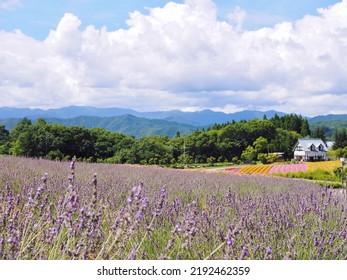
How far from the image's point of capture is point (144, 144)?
147 feet

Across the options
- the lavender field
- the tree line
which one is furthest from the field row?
the lavender field

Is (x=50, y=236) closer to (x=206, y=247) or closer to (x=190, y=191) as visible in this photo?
(x=206, y=247)

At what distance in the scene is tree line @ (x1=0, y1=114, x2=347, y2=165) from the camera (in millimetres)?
43938

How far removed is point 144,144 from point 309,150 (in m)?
30.7

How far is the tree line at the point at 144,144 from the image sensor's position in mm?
43938

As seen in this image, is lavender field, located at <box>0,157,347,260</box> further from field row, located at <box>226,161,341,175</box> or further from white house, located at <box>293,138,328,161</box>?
white house, located at <box>293,138,328,161</box>

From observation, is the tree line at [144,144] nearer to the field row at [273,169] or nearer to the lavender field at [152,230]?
the field row at [273,169]

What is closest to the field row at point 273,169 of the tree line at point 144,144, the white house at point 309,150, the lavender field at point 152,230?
the tree line at point 144,144

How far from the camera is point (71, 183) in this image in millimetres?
2279

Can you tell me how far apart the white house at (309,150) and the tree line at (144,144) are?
93.9 inches

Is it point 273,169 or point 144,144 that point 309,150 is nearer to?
point 144,144

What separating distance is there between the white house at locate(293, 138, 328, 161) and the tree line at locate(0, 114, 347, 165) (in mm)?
2386

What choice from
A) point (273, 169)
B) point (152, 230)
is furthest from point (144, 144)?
point (152, 230)

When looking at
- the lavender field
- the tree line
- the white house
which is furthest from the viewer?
the white house
